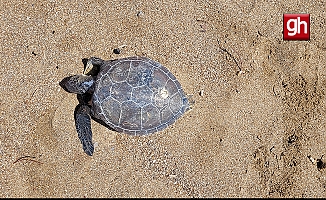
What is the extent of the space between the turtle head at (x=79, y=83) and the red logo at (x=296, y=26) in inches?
102

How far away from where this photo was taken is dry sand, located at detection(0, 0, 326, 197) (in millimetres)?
4367

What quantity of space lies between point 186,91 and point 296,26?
5.60 ft

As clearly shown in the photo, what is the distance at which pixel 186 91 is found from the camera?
457cm

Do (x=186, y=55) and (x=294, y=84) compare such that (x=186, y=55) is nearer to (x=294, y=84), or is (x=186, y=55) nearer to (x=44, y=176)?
(x=294, y=84)

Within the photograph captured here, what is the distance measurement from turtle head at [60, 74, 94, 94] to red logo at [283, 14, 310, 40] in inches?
102

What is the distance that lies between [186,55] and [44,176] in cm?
230

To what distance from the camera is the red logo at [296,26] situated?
15.6ft

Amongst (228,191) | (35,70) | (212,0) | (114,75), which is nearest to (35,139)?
(35,70)

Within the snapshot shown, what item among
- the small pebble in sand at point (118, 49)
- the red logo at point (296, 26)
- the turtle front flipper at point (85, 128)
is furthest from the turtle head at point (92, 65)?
the red logo at point (296, 26)

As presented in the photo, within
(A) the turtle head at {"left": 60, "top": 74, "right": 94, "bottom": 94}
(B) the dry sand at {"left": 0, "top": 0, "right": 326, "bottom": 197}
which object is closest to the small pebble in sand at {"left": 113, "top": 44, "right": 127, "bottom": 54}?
(B) the dry sand at {"left": 0, "top": 0, "right": 326, "bottom": 197}

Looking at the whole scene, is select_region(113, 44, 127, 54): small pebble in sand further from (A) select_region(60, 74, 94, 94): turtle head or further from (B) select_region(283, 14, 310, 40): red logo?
(B) select_region(283, 14, 310, 40): red logo

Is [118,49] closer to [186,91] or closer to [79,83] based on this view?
[79,83]

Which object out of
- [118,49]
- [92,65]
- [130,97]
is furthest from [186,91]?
[92,65]

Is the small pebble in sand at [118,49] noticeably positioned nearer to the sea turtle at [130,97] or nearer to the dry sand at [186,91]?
the dry sand at [186,91]
